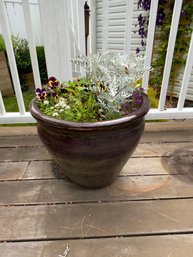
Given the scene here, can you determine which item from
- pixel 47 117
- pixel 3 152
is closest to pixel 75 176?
pixel 47 117

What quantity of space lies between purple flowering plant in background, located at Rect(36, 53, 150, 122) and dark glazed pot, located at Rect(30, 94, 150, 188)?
0.23 feet

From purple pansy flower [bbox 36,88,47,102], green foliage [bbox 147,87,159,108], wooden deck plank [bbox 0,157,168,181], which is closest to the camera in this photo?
purple pansy flower [bbox 36,88,47,102]

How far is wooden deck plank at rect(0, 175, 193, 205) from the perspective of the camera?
1.05 metres

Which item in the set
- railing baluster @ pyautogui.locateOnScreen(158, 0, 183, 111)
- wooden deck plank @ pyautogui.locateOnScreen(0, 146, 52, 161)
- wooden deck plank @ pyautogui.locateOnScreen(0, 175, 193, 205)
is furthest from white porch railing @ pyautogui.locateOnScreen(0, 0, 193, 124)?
wooden deck plank @ pyautogui.locateOnScreen(0, 175, 193, 205)

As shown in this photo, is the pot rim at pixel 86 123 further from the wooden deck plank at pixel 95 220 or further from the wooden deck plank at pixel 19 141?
the wooden deck plank at pixel 19 141

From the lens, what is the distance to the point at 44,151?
1446 mm

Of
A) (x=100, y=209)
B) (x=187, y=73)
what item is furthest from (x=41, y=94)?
(x=187, y=73)

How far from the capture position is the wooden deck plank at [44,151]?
138 cm

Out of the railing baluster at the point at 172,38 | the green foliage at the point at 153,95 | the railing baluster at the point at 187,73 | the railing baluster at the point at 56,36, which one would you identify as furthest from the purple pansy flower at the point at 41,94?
the green foliage at the point at 153,95

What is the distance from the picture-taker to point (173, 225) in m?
0.91

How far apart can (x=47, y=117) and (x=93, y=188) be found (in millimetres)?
491

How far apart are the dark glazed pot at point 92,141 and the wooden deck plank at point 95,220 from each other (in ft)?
0.59

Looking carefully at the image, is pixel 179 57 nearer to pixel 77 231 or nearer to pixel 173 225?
pixel 173 225

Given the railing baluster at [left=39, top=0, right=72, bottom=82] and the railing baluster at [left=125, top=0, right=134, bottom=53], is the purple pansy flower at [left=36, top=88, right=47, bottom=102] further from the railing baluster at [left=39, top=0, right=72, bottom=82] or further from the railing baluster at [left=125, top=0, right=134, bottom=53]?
the railing baluster at [left=125, top=0, right=134, bottom=53]
